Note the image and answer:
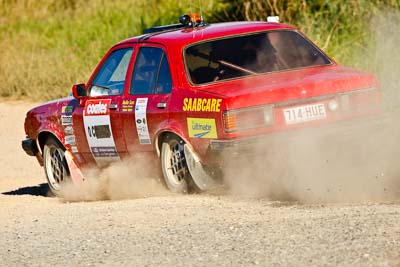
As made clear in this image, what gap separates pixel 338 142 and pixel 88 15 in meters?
17.7

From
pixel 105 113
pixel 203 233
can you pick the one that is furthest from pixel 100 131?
pixel 203 233

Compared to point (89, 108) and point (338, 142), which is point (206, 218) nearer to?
point (338, 142)

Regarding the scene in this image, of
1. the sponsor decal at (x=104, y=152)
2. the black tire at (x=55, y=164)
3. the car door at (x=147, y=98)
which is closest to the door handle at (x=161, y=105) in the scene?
the car door at (x=147, y=98)

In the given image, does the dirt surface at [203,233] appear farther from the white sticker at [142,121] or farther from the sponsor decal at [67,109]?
the sponsor decal at [67,109]

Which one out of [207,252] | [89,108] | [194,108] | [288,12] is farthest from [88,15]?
[207,252]

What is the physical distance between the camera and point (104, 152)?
11.1 meters

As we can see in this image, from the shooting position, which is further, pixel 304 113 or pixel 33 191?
pixel 33 191

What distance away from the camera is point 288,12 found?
1891cm

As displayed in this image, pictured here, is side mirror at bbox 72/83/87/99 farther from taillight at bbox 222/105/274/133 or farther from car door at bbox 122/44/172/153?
taillight at bbox 222/105/274/133

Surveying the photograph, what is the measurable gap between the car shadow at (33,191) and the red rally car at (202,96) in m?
1.49

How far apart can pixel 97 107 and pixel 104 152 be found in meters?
0.46

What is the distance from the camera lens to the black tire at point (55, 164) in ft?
39.3

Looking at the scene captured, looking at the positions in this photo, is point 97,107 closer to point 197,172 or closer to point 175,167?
point 175,167

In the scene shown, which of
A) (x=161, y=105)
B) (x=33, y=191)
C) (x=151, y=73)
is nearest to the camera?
(x=161, y=105)
